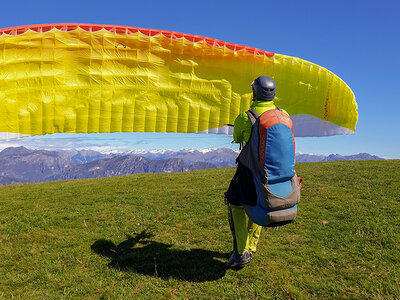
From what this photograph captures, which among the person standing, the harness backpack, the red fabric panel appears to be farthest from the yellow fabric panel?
the harness backpack

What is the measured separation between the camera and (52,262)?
6504 millimetres

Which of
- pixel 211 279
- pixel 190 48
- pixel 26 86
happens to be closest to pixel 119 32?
pixel 190 48

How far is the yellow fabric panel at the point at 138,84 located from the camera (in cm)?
572

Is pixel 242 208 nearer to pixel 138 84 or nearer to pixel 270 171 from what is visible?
pixel 270 171

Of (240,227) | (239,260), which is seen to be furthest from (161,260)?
(240,227)

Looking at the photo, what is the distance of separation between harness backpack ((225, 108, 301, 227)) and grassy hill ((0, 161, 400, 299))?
5.33 feet

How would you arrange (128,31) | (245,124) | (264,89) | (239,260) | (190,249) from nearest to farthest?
(245,124) < (264,89) < (239,260) < (128,31) < (190,249)

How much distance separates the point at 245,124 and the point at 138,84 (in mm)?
2822

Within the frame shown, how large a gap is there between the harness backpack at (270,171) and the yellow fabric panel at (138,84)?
7.26 feet

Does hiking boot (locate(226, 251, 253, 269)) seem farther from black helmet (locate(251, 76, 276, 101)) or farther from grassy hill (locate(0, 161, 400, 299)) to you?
black helmet (locate(251, 76, 276, 101))

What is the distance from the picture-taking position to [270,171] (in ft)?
15.1

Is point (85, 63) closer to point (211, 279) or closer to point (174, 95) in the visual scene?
point (174, 95)

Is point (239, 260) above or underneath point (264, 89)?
underneath

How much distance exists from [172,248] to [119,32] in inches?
211
